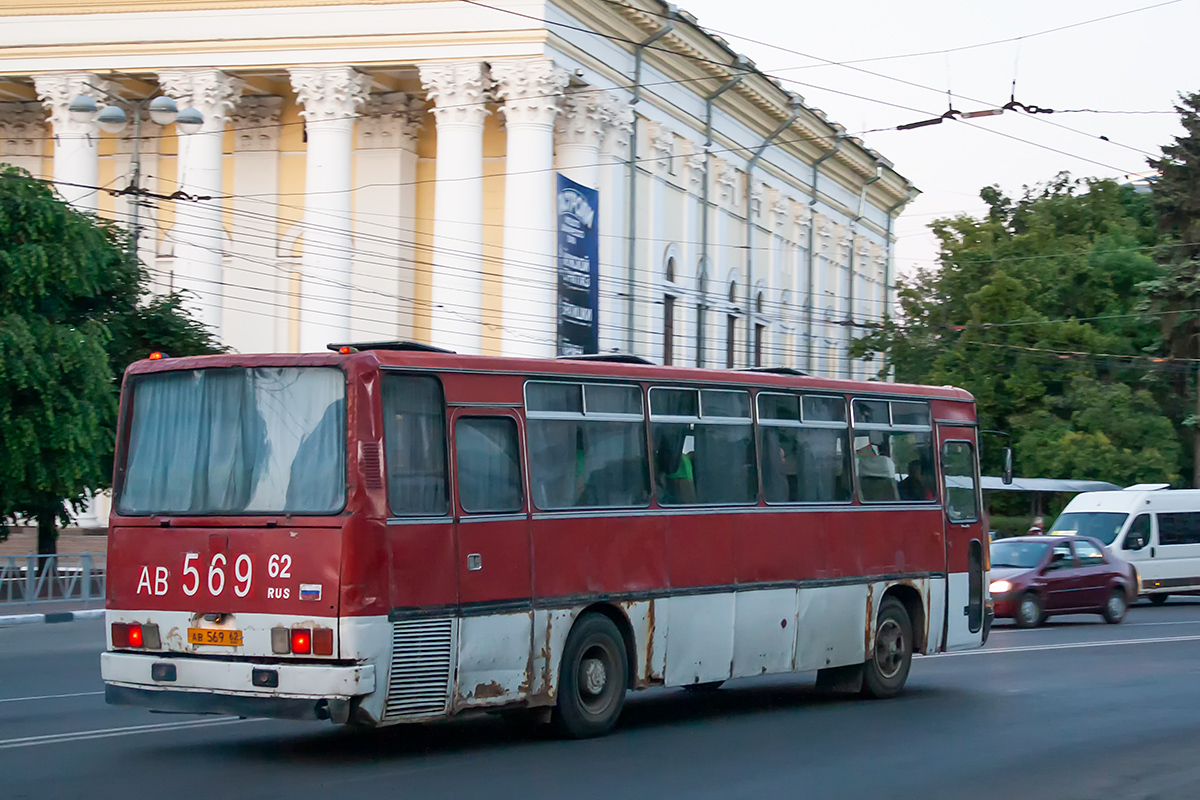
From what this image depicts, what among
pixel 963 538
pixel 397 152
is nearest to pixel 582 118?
pixel 397 152

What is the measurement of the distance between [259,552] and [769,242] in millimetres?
50014

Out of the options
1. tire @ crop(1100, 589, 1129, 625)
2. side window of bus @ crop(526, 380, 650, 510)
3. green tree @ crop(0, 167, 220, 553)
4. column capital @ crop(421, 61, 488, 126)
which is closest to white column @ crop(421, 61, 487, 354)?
column capital @ crop(421, 61, 488, 126)

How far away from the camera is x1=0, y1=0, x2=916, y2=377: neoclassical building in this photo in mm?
38812

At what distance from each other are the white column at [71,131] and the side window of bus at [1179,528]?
26243mm

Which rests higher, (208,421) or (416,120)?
(416,120)

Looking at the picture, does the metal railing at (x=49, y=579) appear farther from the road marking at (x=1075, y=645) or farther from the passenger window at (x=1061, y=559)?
the passenger window at (x=1061, y=559)

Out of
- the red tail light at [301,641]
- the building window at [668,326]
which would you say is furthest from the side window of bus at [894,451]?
the building window at [668,326]

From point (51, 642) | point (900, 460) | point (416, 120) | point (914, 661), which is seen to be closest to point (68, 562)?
point (51, 642)

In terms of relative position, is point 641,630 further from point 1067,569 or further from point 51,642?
point 1067,569

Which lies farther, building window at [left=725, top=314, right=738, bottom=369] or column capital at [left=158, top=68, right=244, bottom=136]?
building window at [left=725, top=314, right=738, bottom=369]

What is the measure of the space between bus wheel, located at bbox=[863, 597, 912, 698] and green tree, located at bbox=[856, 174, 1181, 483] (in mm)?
34301

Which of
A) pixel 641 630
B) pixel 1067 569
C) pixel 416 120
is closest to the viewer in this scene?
pixel 641 630

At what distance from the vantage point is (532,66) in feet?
126

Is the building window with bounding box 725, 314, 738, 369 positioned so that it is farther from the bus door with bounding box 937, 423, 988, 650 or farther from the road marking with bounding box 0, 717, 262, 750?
the road marking with bounding box 0, 717, 262, 750
